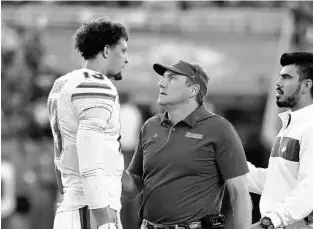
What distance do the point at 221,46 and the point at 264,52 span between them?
21.5 inches

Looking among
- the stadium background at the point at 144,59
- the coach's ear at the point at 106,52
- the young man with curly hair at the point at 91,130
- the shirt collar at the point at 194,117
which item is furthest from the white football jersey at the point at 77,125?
the stadium background at the point at 144,59

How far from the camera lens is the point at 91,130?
11.5ft

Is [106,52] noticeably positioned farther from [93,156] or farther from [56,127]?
[93,156]

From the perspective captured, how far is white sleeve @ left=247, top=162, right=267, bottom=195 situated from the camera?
4.44 meters

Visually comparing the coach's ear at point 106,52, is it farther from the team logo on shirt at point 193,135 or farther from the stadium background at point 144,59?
the stadium background at point 144,59

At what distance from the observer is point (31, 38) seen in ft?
33.4

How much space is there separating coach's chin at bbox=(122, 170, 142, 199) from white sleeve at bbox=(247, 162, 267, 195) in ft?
2.16

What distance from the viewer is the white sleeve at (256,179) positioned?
4.44 metres

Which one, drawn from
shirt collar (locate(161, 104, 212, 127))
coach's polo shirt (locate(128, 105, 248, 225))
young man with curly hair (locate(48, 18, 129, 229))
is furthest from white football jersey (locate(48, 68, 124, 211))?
shirt collar (locate(161, 104, 212, 127))

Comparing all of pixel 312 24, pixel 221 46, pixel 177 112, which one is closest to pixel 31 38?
pixel 221 46

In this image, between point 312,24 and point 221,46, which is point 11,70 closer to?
point 221,46

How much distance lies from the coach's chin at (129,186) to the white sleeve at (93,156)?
66 centimetres

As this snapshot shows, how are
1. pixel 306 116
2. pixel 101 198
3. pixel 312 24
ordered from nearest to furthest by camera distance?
pixel 101 198, pixel 306 116, pixel 312 24

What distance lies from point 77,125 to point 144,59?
20.6ft
